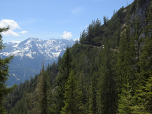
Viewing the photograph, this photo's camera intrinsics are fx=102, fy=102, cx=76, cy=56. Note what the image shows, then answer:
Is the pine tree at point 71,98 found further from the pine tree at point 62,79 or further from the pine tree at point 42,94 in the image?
the pine tree at point 42,94

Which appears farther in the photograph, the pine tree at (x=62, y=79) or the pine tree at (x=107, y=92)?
the pine tree at (x=107, y=92)

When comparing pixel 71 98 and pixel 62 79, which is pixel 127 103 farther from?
pixel 62 79

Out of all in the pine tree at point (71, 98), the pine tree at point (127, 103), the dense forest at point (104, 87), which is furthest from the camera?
the pine tree at point (71, 98)

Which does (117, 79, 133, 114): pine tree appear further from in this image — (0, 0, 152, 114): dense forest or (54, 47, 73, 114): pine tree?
(54, 47, 73, 114): pine tree

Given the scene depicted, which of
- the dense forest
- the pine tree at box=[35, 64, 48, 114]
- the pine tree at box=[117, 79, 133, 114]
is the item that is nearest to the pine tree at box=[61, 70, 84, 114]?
the dense forest

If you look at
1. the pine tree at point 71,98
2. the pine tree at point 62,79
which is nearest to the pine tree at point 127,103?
the pine tree at point 71,98

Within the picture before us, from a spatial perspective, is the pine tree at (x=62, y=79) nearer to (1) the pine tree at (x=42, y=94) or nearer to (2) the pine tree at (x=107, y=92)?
(1) the pine tree at (x=42, y=94)

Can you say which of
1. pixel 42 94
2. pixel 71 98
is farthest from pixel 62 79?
pixel 71 98

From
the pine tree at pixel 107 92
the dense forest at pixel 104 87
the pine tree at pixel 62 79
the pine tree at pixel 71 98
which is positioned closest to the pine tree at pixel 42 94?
the dense forest at pixel 104 87

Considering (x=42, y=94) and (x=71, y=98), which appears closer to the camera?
(x=71, y=98)

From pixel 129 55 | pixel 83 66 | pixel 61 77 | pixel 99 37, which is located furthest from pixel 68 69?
pixel 99 37

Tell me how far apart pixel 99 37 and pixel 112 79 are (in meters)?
106

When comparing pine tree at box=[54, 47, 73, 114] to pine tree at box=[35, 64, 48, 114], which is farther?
pine tree at box=[54, 47, 73, 114]

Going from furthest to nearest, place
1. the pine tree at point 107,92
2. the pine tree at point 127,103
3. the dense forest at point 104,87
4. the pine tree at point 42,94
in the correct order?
the pine tree at point 107,92
the pine tree at point 42,94
the pine tree at point 127,103
the dense forest at point 104,87
